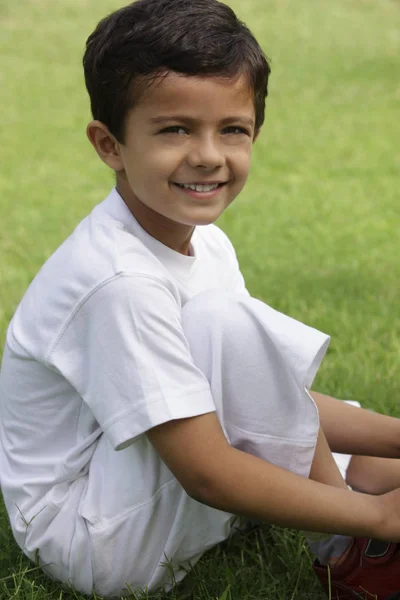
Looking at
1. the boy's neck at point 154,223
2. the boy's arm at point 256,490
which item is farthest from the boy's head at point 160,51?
the boy's arm at point 256,490

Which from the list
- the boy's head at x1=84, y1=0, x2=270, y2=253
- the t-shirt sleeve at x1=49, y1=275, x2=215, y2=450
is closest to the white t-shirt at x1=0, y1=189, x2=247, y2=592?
the t-shirt sleeve at x1=49, y1=275, x2=215, y2=450

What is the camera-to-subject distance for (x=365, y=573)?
1852 millimetres

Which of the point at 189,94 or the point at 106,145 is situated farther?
the point at 106,145

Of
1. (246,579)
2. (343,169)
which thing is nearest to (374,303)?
(246,579)

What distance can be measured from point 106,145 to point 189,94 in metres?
0.25

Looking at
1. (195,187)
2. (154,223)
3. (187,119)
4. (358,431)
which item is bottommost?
(358,431)

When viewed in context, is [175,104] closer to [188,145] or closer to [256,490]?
[188,145]

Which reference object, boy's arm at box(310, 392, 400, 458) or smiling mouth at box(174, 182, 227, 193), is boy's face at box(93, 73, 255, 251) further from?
boy's arm at box(310, 392, 400, 458)

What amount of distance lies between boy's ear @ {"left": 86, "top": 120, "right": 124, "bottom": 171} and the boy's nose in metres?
0.18

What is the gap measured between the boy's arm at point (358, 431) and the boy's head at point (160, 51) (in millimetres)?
641

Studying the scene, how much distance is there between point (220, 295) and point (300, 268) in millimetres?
2283

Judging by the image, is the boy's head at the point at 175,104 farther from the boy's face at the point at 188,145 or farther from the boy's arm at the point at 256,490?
the boy's arm at the point at 256,490

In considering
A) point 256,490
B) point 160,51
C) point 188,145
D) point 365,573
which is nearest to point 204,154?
point 188,145

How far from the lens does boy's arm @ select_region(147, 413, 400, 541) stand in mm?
1635
